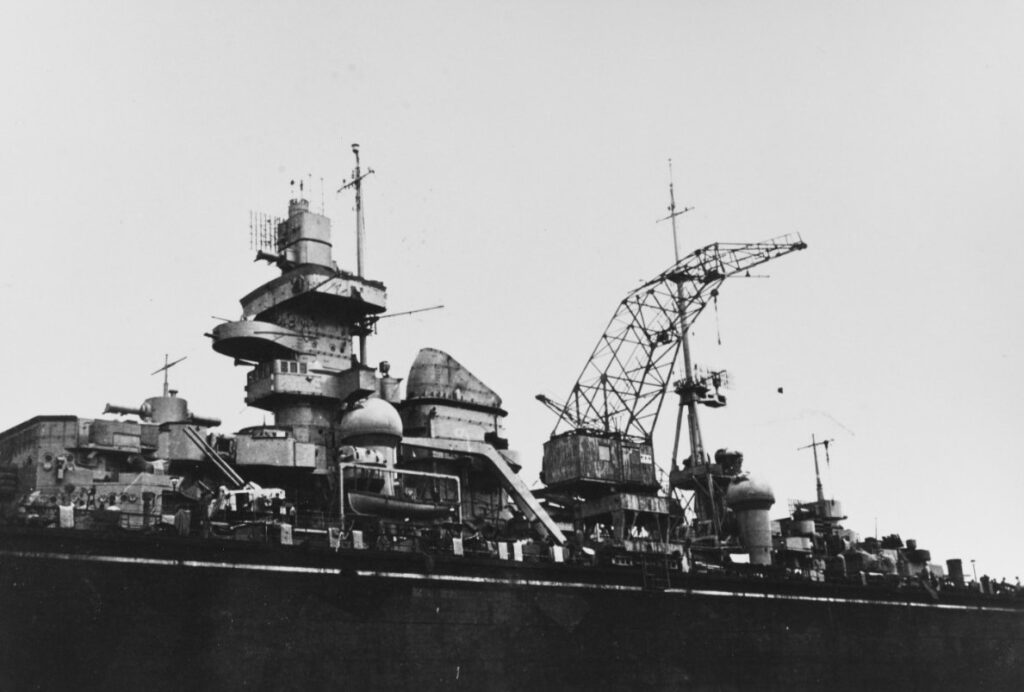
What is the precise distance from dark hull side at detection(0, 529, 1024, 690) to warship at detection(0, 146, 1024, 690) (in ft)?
0.20

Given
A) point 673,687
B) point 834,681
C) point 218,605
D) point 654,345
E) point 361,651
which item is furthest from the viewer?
point 654,345

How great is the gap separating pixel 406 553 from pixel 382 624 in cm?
195

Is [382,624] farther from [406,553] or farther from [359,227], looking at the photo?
[359,227]

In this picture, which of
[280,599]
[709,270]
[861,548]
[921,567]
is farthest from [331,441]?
[921,567]

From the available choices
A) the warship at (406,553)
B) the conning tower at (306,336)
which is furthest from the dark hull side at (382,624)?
the conning tower at (306,336)

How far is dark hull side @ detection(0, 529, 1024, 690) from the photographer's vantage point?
22.2 metres

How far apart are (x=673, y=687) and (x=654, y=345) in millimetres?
15956

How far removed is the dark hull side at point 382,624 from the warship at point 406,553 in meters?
0.06

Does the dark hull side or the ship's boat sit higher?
the ship's boat

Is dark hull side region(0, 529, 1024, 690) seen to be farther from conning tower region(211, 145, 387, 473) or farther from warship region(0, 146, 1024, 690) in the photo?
conning tower region(211, 145, 387, 473)

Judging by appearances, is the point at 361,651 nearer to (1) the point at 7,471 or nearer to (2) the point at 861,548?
(1) the point at 7,471

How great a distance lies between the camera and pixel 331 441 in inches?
1353

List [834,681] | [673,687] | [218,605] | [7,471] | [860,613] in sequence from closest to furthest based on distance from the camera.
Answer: [218,605] < [7,471] < [673,687] < [834,681] < [860,613]

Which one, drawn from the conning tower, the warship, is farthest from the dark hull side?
the conning tower
